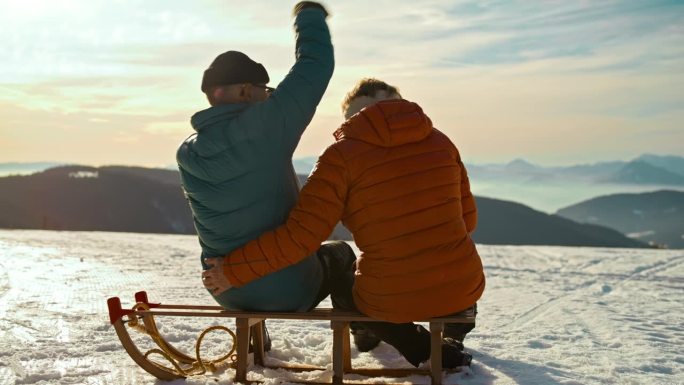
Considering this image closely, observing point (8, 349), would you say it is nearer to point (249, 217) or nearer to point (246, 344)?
point (246, 344)

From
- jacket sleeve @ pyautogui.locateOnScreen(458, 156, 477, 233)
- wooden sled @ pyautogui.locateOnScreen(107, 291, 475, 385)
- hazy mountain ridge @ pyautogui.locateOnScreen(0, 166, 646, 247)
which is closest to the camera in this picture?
wooden sled @ pyautogui.locateOnScreen(107, 291, 475, 385)

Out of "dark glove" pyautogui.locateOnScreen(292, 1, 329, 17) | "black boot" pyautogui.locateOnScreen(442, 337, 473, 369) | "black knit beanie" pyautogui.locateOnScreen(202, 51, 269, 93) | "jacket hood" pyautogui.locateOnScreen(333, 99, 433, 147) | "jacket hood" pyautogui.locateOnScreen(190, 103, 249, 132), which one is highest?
"dark glove" pyautogui.locateOnScreen(292, 1, 329, 17)

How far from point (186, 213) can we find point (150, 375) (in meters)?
57.5

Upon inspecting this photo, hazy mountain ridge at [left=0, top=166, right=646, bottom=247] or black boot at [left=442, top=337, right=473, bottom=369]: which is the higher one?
hazy mountain ridge at [left=0, top=166, right=646, bottom=247]

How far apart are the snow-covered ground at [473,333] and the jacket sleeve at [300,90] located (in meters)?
1.21

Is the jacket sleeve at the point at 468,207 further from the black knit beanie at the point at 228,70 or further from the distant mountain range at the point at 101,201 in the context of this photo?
the distant mountain range at the point at 101,201

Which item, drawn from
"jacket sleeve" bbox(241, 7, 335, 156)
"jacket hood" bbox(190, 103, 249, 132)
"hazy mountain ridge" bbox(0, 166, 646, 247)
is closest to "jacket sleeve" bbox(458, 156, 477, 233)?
"jacket sleeve" bbox(241, 7, 335, 156)

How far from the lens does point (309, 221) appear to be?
10.1 feet

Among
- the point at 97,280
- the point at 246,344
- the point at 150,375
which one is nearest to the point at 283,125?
the point at 246,344

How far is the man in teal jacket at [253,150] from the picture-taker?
318 cm

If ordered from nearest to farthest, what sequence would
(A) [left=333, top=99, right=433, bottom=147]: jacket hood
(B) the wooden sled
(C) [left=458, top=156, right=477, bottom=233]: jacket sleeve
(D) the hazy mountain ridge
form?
(A) [left=333, top=99, right=433, bottom=147]: jacket hood, (B) the wooden sled, (C) [left=458, top=156, right=477, bottom=233]: jacket sleeve, (D) the hazy mountain ridge

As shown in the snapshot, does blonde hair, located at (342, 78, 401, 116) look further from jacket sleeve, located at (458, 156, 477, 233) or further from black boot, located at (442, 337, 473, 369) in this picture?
black boot, located at (442, 337, 473, 369)

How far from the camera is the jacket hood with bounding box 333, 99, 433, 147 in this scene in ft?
10.1

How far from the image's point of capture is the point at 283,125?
3203mm
